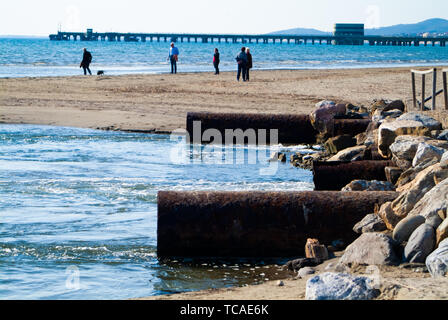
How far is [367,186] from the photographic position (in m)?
8.72

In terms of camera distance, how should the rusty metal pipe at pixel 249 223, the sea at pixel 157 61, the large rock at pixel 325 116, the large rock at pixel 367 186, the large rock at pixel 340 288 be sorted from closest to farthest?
1. the large rock at pixel 340 288
2. the rusty metal pipe at pixel 249 223
3. the large rock at pixel 367 186
4. the large rock at pixel 325 116
5. the sea at pixel 157 61

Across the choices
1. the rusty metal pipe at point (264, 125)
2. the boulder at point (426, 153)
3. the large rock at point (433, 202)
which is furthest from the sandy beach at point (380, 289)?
the rusty metal pipe at point (264, 125)

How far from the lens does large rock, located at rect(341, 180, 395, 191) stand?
872 cm

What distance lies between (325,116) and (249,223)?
321 inches

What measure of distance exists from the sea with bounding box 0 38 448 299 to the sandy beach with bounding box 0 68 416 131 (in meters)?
2.14

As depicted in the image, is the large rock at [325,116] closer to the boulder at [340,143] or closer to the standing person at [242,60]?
the boulder at [340,143]

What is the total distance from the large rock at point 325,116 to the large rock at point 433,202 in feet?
25.7

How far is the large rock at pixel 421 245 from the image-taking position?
6.07m

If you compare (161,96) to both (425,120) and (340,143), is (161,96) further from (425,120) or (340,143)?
(425,120)

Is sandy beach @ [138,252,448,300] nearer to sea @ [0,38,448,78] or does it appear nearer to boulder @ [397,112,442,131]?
boulder @ [397,112,442,131]
